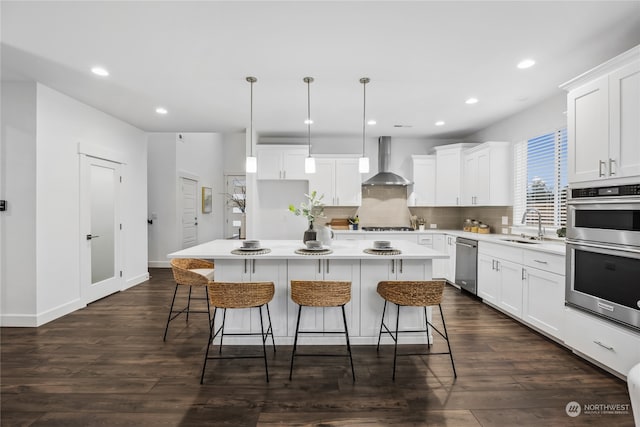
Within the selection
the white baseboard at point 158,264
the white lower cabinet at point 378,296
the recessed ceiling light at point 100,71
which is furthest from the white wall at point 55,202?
the white lower cabinet at point 378,296

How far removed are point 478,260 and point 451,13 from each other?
3270 millimetres

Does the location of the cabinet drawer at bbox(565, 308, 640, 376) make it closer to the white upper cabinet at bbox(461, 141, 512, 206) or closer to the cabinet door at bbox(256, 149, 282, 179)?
the white upper cabinet at bbox(461, 141, 512, 206)

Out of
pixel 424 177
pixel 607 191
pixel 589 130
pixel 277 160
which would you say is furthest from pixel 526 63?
pixel 277 160

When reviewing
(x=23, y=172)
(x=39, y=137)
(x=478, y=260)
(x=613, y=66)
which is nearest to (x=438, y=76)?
(x=613, y=66)

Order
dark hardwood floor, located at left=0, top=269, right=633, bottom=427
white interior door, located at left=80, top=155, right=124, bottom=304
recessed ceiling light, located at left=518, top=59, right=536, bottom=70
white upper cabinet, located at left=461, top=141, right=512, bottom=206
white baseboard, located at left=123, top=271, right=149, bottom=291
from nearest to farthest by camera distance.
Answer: dark hardwood floor, located at left=0, top=269, right=633, bottom=427 < recessed ceiling light, located at left=518, top=59, right=536, bottom=70 < white interior door, located at left=80, top=155, right=124, bottom=304 < white upper cabinet, located at left=461, top=141, right=512, bottom=206 < white baseboard, located at left=123, top=271, right=149, bottom=291

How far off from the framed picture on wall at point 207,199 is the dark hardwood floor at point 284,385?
5.16 meters

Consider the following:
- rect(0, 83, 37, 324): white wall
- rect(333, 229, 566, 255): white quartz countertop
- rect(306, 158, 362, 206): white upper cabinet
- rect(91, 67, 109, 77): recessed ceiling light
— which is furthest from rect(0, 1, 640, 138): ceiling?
rect(333, 229, 566, 255): white quartz countertop

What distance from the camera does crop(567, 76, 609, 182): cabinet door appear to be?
2.41 meters

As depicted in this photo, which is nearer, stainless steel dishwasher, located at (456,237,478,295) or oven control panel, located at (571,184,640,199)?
oven control panel, located at (571,184,640,199)

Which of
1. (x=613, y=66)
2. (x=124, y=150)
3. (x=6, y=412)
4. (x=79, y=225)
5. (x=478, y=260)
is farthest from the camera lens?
(x=124, y=150)

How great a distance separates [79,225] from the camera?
3969mm

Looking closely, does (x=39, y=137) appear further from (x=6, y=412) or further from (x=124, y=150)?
(x=6, y=412)

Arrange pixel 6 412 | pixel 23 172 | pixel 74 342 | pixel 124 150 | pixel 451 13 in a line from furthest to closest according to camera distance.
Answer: pixel 124 150 → pixel 23 172 → pixel 74 342 → pixel 451 13 → pixel 6 412

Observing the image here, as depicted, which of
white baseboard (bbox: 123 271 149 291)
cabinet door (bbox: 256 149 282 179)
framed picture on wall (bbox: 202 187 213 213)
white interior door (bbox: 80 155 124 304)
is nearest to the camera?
white interior door (bbox: 80 155 124 304)
